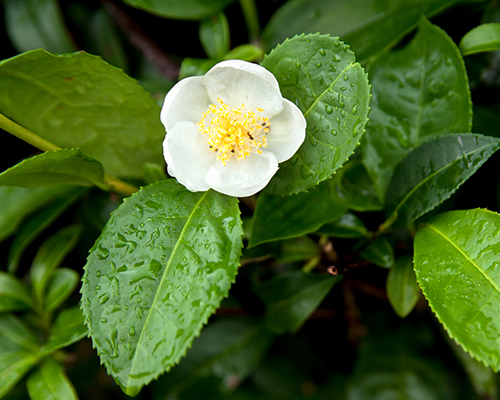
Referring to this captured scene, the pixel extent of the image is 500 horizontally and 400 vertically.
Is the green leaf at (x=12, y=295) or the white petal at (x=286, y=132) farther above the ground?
the white petal at (x=286, y=132)

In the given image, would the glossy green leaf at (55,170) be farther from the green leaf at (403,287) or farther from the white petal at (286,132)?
the green leaf at (403,287)

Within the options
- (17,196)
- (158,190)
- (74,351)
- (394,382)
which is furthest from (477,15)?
(74,351)

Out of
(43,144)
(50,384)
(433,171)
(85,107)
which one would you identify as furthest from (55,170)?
(433,171)

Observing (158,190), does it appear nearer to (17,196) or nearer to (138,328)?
(138,328)

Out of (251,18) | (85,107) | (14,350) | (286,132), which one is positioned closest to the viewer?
(286,132)

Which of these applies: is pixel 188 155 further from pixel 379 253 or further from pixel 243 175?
pixel 379 253

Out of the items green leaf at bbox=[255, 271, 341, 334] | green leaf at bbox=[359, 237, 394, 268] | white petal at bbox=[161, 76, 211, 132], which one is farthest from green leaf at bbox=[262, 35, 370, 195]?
green leaf at bbox=[255, 271, 341, 334]

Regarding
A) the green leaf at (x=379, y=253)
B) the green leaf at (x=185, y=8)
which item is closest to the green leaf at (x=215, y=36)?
the green leaf at (x=185, y=8)

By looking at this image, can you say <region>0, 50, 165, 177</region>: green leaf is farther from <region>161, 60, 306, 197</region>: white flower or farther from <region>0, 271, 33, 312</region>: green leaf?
<region>0, 271, 33, 312</region>: green leaf
